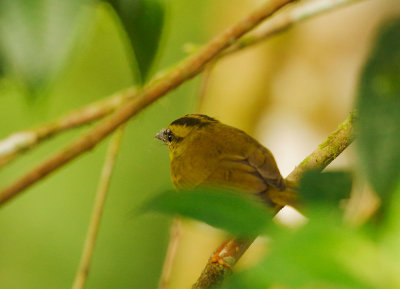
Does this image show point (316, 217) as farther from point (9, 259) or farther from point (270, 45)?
point (9, 259)

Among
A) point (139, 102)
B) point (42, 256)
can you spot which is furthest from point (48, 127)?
point (42, 256)

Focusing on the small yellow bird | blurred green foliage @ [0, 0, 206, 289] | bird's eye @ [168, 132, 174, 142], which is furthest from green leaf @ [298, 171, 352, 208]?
blurred green foliage @ [0, 0, 206, 289]

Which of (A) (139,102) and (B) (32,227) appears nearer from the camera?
(A) (139,102)

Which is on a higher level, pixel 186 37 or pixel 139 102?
pixel 139 102

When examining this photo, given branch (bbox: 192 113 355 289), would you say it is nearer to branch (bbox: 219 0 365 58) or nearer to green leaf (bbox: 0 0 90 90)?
green leaf (bbox: 0 0 90 90)

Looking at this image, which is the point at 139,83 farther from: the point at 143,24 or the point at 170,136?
the point at 170,136

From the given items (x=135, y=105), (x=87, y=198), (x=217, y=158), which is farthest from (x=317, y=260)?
(x=87, y=198)
